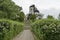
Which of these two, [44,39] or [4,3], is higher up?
[4,3]

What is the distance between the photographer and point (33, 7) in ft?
328

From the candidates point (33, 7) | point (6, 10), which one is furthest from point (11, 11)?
point (33, 7)

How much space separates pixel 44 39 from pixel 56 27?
140 centimetres

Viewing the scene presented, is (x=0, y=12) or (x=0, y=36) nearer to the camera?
(x=0, y=36)

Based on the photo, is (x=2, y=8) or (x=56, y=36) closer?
(x=56, y=36)

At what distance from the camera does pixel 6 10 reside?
3431 centimetres

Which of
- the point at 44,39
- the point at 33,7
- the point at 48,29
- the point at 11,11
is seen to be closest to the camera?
the point at 48,29

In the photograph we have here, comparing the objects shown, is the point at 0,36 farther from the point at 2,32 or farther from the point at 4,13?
the point at 4,13

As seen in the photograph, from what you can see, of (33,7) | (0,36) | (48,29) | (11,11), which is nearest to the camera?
(0,36)

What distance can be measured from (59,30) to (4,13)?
2300cm

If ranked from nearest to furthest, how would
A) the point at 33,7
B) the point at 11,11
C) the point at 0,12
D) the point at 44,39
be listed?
the point at 44,39 < the point at 0,12 < the point at 11,11 < the point at 33,7

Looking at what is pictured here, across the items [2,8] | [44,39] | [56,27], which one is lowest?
[44,39]

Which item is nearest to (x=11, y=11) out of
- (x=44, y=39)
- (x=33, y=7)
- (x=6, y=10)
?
(x=6, y=10)

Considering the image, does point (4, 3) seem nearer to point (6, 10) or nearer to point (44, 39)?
point (6, 10)
